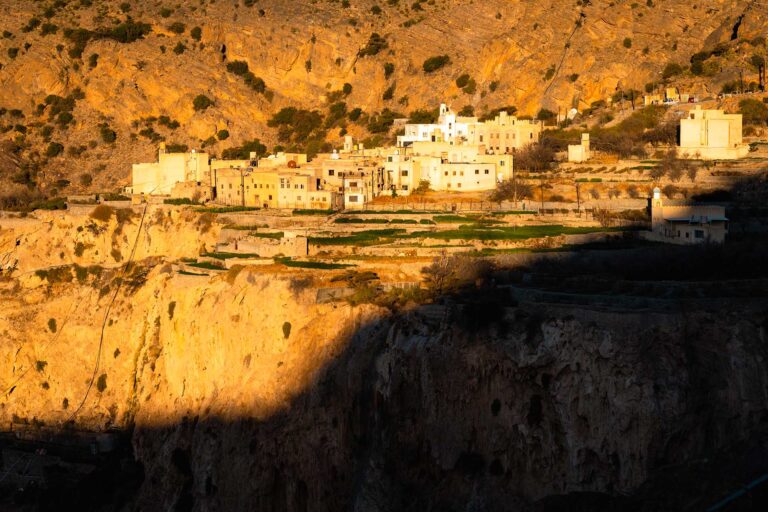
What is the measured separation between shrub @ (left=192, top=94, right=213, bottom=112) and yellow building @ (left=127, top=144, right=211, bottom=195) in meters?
15.6

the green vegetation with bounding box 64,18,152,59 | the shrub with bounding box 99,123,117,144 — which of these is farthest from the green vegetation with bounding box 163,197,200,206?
the green vegetation with bounding box 64,18,152,59

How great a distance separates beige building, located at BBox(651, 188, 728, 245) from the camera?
144ft

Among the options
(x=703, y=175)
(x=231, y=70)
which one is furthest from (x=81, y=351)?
(x=231, y=70)

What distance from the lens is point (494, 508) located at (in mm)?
31688

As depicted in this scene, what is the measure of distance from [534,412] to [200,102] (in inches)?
2064

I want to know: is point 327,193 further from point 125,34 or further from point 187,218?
point 125,34

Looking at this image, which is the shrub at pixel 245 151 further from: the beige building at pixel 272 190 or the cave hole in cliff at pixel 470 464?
the cave hole in cliff at pixel 470 464

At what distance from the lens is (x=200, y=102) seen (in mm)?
81875

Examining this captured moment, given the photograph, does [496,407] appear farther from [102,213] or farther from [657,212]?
[102,213]

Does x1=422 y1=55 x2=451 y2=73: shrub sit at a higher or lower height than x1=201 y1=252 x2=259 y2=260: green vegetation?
higher

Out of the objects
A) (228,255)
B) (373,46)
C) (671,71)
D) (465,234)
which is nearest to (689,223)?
(465,234)

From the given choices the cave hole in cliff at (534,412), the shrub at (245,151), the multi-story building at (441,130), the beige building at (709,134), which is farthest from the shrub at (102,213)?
the cave hole in cliff at (534,412)

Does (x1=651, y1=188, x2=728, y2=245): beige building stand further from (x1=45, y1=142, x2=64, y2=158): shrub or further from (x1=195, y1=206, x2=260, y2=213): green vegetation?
(x1=45, y1=142, x2=64, y2=158): shrub

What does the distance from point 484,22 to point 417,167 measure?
30946 millimetres
